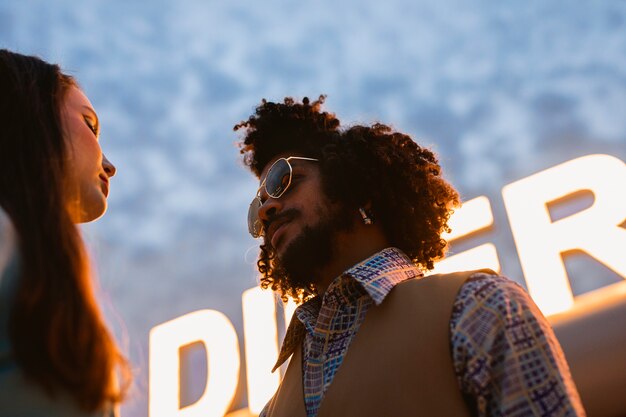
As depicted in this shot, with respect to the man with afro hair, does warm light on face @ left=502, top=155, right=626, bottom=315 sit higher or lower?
higher

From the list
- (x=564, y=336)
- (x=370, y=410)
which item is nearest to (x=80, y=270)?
(x=370, y=410)

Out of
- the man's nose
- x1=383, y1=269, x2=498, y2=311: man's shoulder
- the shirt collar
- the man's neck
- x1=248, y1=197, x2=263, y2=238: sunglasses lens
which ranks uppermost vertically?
x1=248, y1=197, x2=263, y2=238: sunglasses lens

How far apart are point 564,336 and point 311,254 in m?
4.20

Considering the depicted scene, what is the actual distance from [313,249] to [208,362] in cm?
683

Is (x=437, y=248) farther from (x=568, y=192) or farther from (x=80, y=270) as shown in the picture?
(x=568, y=192)

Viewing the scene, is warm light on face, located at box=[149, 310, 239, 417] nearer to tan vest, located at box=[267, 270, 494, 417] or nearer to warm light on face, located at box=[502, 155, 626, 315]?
warm light on face, located at box=[502, 155, 626, 315]

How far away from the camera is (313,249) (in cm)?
264

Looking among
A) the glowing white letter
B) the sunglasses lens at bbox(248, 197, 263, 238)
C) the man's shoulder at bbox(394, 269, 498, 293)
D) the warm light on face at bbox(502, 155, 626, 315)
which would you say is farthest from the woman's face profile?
the glowing white letter

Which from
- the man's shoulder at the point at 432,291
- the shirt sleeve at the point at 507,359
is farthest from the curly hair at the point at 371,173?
the shirt sleeve at the point at 507,359

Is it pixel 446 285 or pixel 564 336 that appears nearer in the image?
pixel 446 285

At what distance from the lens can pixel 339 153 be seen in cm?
299

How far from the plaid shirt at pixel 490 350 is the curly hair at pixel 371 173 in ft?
2.20

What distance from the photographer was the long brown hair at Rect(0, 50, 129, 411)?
3.52 feet

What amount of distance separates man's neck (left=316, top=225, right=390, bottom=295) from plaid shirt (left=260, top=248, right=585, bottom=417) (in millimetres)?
427
